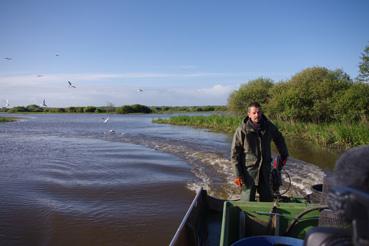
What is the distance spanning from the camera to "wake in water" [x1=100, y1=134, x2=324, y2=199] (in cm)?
948

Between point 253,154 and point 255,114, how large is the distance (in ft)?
1.96

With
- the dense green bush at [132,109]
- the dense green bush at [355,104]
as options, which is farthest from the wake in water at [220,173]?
the dense green bush at [132,109]

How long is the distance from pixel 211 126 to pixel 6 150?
18.7 m

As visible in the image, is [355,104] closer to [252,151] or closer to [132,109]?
[252,151]

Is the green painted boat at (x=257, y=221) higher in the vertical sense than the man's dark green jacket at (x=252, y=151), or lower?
lower

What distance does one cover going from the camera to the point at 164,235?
21.4 feet

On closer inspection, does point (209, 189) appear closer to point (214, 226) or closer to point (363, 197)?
point (214, 226)

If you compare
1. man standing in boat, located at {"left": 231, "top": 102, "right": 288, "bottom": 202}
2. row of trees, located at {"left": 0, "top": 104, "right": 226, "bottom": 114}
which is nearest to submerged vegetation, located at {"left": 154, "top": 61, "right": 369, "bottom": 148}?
man standing in boat, located at {"left": 231, "top": 102, "right": 288, "bottom": 202}

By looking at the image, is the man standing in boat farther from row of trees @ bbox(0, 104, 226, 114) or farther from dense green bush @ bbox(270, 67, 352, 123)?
row of trees @ bbox(0, 104, 226, 114)

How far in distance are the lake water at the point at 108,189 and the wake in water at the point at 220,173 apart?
27 millimetres

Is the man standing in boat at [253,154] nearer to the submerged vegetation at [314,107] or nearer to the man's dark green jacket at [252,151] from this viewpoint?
the man's dark green jacket at [252,151]

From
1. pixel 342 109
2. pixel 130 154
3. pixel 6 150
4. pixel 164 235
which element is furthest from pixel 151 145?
pixel 164 235

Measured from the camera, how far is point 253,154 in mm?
5395

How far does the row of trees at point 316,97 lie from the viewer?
758 inches
